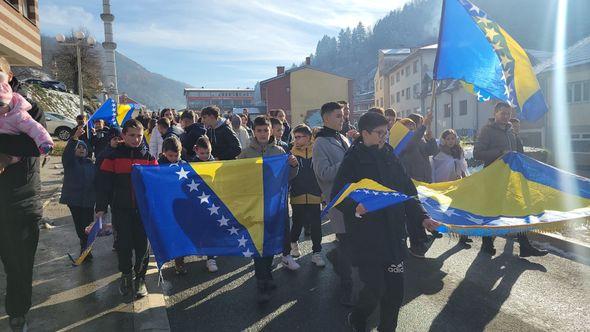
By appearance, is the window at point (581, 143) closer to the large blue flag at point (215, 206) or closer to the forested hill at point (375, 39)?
the large blue flag at point (215, 206)

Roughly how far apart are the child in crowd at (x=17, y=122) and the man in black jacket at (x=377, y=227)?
7.99ft

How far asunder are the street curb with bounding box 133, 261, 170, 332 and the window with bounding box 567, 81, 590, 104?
27.1 meters

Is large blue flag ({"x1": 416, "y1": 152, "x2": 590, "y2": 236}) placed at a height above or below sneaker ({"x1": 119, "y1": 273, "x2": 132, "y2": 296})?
above

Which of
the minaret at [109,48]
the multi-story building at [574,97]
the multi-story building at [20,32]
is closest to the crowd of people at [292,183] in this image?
the multi-story building at [20,32]

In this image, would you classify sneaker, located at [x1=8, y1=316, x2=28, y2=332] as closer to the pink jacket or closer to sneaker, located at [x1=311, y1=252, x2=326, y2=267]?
the pink jacket

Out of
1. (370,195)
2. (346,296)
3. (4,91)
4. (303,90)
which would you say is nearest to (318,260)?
(346,296)

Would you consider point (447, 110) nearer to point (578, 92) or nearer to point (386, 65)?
point (578, 92)

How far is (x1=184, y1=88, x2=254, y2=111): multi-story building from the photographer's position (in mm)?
82438

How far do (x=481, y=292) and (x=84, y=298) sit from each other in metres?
4.39

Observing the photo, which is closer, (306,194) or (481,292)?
(481,292)

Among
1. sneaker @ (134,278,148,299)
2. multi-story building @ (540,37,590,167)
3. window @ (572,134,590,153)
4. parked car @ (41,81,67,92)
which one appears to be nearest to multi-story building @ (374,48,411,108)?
multi-story building @ (540,37,590,167)

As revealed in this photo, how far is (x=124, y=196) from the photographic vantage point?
14.9 ft

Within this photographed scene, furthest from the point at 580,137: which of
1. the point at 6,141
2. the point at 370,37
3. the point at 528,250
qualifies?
the point at 370,37

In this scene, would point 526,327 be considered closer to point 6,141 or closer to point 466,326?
point 466,326
